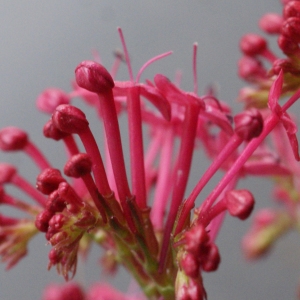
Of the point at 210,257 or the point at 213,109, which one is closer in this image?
the point at 210,257

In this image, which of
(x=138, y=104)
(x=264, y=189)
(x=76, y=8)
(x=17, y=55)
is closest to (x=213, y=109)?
(x=138, y=104)

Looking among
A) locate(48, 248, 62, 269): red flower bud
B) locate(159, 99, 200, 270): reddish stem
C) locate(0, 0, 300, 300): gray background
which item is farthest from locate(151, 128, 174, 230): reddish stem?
locate(0, 0, 300, 300): gray background

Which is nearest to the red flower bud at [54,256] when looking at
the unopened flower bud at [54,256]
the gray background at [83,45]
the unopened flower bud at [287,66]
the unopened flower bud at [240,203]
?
the unopened flower bud at [54,256]

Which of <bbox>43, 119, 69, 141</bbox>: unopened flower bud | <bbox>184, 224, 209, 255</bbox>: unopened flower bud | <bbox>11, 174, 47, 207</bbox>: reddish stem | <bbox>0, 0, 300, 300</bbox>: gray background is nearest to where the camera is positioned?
<bbox>184, 224, 209, 255</bbox>: unopened flower bud

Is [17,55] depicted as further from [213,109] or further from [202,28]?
[213,109]

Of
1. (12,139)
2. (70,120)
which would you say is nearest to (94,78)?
(70,120)

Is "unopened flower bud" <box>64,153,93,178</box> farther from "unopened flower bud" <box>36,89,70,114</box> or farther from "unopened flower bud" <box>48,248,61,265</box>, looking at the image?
"unopened flower bud" <box>36,89,70,114</box>

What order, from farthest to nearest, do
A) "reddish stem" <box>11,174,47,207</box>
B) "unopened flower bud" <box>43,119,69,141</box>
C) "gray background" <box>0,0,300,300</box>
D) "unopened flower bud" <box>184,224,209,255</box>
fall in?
"gray background" <box>0,0,300,300</box> → "reddish stem" <box>11,174,47,207</box> → "unopened flower bud" <box>43,119,69,141</box> → "unopened flower bud" <box>184,224,209,255</box>

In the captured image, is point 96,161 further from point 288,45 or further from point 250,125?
point 288,45
